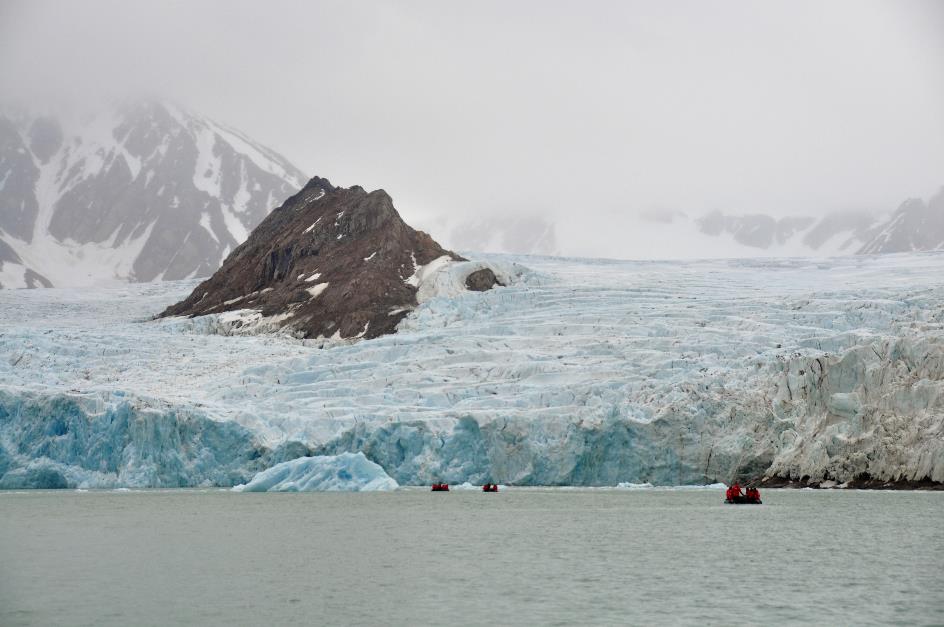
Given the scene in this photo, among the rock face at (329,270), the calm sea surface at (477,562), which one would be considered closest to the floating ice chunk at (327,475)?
the calm sea surface at (477,562)

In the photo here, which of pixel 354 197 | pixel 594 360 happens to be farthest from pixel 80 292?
pixel 594 360

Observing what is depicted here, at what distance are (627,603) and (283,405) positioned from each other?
33470mm

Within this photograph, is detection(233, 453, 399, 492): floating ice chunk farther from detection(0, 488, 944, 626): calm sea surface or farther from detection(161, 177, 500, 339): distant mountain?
detection(161, 177, 500, 339): distant mountain

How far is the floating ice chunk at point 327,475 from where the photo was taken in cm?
4409

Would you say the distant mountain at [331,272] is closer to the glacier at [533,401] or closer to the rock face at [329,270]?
the rock face at [329,270]

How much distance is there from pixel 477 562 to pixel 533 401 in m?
23.7

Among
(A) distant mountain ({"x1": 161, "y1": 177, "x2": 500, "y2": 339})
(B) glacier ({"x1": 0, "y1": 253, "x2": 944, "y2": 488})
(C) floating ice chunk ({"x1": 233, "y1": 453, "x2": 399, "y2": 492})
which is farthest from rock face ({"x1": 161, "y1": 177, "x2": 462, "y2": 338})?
(C) floating ice chunk ({"x1": 233, "y1": 453, "x2": 399, "y2": 492})

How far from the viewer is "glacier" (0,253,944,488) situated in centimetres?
4253

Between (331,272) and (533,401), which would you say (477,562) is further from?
(331,272)

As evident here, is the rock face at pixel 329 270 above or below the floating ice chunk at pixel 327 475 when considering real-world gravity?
above

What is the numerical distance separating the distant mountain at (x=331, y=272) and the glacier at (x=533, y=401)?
19631 millimetres

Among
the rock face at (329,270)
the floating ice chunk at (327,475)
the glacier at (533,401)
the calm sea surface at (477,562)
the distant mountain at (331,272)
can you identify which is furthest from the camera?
the distant mountain at (331,272)

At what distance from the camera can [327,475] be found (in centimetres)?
4456

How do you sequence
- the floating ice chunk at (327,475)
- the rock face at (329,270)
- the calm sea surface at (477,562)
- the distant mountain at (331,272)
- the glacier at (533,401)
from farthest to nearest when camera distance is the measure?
the distant mountain at (331,272)
the rock face at (329,270)
the floating ice chunk at (327,475)
the glacier at (533,401)
the calm sea surface at (477,562)
